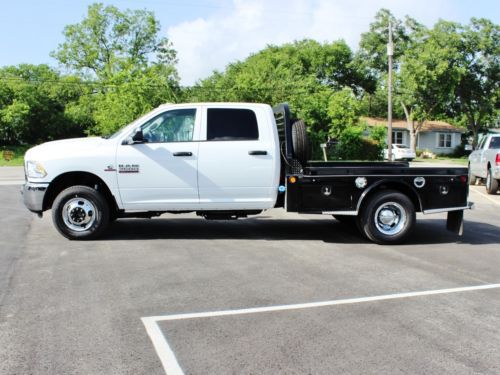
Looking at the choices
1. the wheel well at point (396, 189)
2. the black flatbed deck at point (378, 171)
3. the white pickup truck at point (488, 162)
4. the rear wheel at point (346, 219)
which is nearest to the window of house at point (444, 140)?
the white pickup truck at point (488, 162)

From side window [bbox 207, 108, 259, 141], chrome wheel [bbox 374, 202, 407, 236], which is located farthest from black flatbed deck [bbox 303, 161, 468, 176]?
side window [bbox 207, 108, 259, 141]

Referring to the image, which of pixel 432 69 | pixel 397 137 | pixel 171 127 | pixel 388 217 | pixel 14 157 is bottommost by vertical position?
pixel 388 217

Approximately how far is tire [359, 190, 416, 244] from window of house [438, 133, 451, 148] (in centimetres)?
5519

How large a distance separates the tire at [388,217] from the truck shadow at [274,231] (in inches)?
12.7

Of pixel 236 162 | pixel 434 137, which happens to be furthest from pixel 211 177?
pixel 434 137

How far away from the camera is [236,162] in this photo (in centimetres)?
827

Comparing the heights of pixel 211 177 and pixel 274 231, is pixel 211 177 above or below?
above

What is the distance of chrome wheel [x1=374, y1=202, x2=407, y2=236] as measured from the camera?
8.41m

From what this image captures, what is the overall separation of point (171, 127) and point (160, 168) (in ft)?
2.19

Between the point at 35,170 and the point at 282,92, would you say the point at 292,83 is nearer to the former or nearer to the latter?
the point at 282,92

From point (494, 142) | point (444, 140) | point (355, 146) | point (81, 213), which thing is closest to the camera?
point (81, 213)

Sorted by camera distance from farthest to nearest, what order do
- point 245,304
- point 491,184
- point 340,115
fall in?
point 340,115
point 491,184
point 245,304

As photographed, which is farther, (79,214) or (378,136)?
(378,136)

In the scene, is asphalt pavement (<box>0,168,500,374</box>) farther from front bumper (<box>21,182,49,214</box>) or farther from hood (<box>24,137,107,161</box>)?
hood (<box>24,137,107,161</box>)
